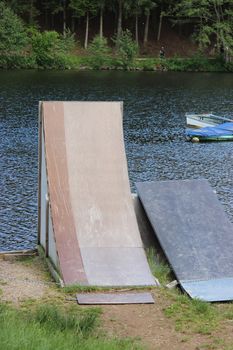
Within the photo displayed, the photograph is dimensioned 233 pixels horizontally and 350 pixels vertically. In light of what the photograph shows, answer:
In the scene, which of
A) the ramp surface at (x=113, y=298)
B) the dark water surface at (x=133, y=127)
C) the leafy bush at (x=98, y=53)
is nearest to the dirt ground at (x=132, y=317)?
the ramp surface at (x=113, y=298)

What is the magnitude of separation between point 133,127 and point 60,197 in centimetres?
2532

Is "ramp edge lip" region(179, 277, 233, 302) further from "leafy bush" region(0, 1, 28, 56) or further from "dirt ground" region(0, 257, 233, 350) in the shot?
"leafy bush" region(0, 1, 28, 56)

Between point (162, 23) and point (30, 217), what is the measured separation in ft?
225

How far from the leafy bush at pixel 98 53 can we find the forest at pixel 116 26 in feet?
0.37

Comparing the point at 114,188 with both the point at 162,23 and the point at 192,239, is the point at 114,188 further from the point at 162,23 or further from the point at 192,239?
the point at 162,23

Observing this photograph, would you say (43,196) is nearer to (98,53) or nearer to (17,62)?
(17,62)

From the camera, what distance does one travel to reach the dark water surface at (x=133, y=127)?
23.3 meters

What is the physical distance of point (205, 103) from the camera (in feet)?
166

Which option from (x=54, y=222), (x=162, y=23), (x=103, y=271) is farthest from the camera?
(x=162, y=23)

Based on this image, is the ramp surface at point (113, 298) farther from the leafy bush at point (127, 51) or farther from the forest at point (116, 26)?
the leafy bush at point (127, 51)

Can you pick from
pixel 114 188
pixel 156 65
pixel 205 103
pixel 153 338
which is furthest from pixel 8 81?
pixel 153 338

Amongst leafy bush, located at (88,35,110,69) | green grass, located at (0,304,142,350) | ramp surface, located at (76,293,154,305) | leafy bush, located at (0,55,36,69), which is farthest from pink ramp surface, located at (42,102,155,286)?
leafy bush, located at (88,35,110,69)


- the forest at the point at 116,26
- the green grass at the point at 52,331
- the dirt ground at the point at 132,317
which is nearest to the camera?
the green grass at the point at 52,331

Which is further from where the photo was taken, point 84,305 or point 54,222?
point 54,222
